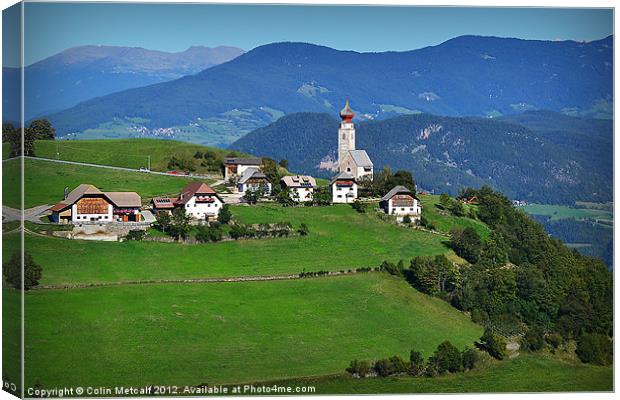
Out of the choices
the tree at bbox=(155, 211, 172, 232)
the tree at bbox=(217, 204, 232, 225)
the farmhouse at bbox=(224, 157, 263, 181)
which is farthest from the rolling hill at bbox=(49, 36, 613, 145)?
the tree at bbox=(155, 211, 172, 232)

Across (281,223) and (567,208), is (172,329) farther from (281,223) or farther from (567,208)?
(567,208)

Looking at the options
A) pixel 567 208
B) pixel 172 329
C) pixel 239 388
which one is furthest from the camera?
pixel 567 208

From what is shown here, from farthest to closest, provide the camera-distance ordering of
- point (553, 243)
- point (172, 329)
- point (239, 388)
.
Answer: point (553, 243), point (172, 329), point (239, 388)

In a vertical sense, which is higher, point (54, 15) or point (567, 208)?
point (54, 15)

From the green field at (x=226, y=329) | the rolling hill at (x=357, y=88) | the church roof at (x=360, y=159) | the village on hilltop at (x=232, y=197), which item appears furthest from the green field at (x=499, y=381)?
the church roof at (x=360, y=159)

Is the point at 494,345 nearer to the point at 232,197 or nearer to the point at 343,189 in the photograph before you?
the point at 343,189

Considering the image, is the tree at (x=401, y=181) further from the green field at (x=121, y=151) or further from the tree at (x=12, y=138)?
the tree at (x=12, y=138)

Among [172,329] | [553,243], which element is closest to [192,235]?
[172,329]

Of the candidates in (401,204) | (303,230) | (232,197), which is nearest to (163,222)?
(303,230)

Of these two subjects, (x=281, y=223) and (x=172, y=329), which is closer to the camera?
(x=172, y=329)
